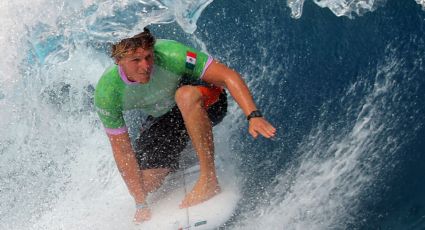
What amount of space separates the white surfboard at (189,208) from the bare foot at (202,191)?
3 cm

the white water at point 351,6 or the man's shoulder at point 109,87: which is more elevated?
the white water at point 351,6

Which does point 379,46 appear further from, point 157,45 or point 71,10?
point 71,10

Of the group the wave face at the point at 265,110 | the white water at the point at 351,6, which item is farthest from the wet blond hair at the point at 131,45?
the white water at the point at 351,6

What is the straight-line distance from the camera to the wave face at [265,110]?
351cm

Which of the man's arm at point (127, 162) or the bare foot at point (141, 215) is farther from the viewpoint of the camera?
the bare foot at point (141, 215)

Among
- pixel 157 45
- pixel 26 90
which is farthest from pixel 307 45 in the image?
pixel 26 90

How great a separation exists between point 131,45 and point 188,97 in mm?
438

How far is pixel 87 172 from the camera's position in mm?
4312

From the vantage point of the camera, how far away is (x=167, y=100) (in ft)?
10.9

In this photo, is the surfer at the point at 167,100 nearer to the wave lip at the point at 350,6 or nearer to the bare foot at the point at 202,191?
the bare foot at the point at 202,191

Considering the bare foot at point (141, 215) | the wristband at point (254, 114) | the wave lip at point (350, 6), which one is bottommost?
the bare foot at point (141, 215)

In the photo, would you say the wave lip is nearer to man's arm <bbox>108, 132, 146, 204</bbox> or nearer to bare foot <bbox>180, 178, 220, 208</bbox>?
bare foot <bbox>180, 178, 220, 208</bbox>

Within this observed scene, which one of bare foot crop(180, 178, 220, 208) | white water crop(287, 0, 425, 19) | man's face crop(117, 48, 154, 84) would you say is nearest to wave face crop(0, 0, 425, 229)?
white water crop(287, 0, 425, 19)

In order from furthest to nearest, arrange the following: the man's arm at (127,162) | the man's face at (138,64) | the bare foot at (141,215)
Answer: the bare foot at (141,215)
the man's arm at (127,162)
the man's face at (138,64)
